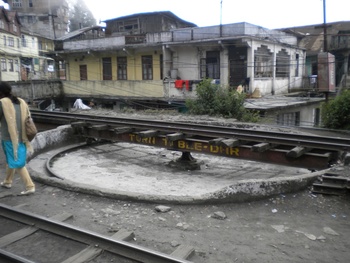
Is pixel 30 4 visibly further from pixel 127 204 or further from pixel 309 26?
pixel 127 204

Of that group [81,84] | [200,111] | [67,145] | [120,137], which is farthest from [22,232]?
[81,84]

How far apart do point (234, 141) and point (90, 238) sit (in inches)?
177

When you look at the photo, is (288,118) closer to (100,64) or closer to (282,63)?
(282,63)

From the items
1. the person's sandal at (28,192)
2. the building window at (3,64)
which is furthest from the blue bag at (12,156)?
the building window at (3,64)

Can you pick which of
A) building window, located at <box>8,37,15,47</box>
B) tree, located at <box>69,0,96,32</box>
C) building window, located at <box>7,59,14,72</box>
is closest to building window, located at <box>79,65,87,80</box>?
building window, located at <box>7,59,14,72</box>

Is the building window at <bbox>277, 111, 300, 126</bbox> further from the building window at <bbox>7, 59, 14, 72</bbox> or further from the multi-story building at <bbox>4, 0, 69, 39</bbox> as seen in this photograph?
the multi-story building at <bbox>4, 0, 69, 39</bbox>

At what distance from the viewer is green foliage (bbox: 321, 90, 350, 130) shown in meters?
12.9

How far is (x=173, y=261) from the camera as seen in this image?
10.7 ft

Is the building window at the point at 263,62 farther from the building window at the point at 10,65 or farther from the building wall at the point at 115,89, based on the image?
the building window at the point at 10,65

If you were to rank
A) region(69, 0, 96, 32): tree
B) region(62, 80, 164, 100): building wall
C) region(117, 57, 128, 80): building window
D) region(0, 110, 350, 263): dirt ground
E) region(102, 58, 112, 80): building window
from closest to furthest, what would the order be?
region(0, 110, 350, 263): dirt ground → region(62, 80, 164, 100): building wall → region(117, 57, 128, 80): building window → region(102, 58, 112, 80): building window → region(69, 0, 96, 32): tree

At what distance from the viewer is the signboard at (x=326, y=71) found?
16703mm

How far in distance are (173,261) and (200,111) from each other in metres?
13.1

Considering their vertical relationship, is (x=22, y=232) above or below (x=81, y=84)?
below

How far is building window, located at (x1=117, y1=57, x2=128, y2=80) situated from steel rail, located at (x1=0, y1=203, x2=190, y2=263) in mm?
25599
